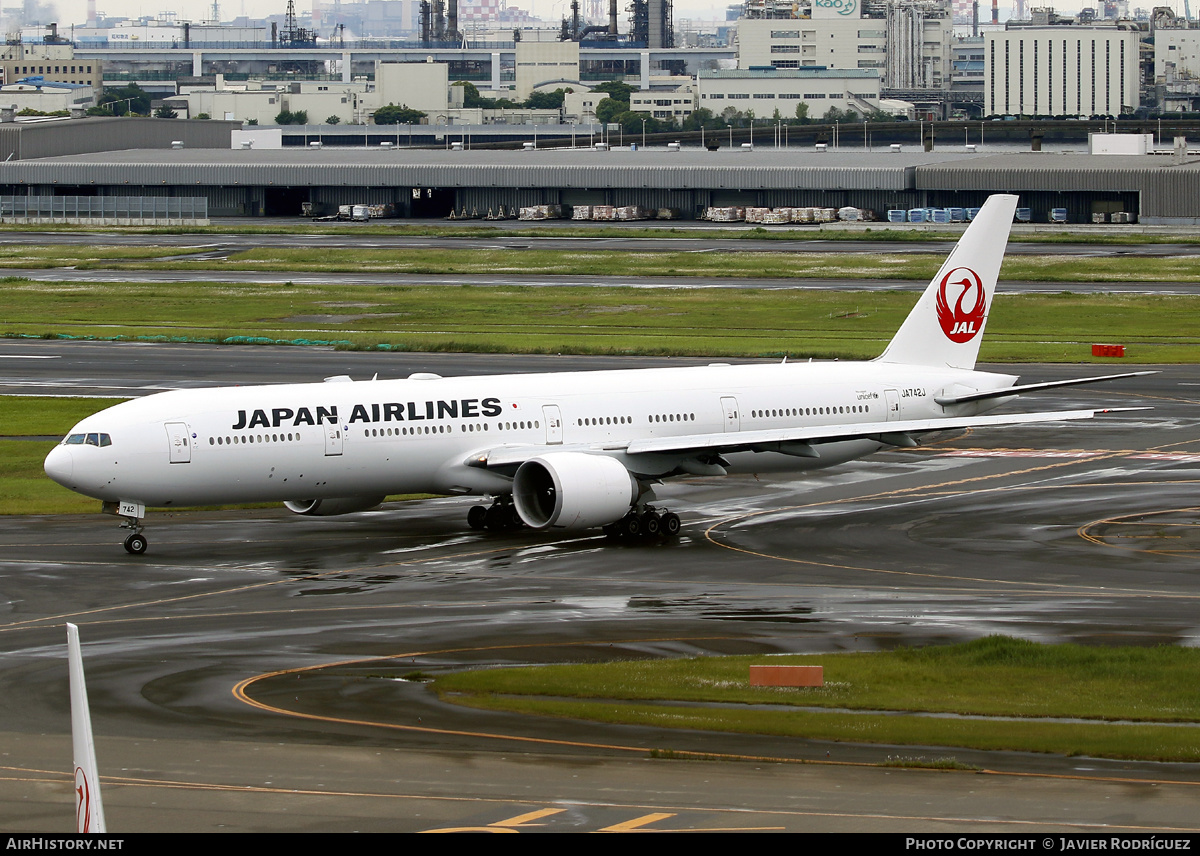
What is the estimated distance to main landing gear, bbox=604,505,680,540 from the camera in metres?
48.7

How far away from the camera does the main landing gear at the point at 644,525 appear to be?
160ft

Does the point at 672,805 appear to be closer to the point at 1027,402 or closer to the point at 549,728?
the point at 549,728

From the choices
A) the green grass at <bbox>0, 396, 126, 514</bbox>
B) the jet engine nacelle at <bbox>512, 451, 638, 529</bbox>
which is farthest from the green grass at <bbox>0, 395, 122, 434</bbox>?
the jet engine nacelle at <bbox>512, 451, 638, 529</bbox>

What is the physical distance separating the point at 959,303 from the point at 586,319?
48849mm

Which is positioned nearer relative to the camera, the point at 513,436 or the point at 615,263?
the point at 513,436

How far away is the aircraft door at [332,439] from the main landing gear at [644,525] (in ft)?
26.9

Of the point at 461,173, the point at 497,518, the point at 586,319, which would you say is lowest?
the point at 497,518

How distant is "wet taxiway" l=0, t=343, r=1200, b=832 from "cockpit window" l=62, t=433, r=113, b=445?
3.30 meters

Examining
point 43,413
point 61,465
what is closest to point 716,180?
point 43,413

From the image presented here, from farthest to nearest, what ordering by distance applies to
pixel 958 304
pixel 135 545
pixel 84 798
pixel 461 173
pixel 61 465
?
pixel 461 173 → pixel 958 304 → pixel 135 545 → pixel 61 465 → pixel 84 798

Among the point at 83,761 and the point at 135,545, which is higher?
the point at 83,761

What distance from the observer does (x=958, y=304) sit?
56.8 meters

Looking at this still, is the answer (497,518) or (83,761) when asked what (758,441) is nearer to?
(497,518)

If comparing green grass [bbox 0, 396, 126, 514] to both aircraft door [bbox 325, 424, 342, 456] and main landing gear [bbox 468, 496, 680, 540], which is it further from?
main landing gear [bbox 468, 496, 680, 540]
